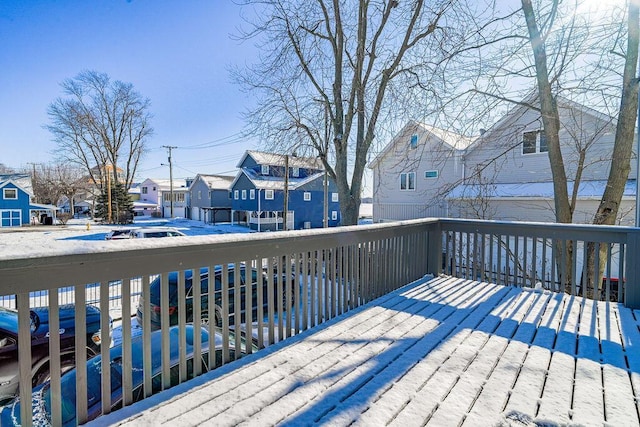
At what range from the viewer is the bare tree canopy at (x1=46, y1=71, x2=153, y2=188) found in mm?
30016

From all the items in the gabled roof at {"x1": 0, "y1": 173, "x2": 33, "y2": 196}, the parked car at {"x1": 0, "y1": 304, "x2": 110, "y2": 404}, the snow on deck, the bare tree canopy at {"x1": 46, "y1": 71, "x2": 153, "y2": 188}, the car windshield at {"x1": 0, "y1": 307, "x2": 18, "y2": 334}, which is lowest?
the parked car at {"x1": 0, "y1": 304, "x2": 110, "y2": 404}

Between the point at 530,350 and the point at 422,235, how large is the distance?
8.04 feet

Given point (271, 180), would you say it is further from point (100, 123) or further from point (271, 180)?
point (100, 123)

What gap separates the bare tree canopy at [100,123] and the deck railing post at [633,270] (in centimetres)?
3726

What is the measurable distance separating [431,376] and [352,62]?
764cm

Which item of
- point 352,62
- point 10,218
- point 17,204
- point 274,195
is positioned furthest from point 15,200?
point 352,62

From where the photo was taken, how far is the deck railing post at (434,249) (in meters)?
5.14

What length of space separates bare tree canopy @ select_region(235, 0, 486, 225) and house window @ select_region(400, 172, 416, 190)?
318 inches

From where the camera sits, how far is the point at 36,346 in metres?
3.12

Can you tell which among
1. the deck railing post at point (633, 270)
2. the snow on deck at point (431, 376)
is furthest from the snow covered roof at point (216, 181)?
the deck railing post at point (633, 270)

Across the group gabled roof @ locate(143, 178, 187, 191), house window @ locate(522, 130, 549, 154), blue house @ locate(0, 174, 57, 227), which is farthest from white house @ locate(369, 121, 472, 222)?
gabled roof @ locate(143, 178, 187, 191)

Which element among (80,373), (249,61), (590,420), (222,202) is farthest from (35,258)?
(222,202)

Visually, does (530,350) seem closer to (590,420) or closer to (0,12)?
(590,420)

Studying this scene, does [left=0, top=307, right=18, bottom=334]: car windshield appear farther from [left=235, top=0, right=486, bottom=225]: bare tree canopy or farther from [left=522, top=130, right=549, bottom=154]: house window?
[left=522, top=130, right=549, bottom=154]: house window
